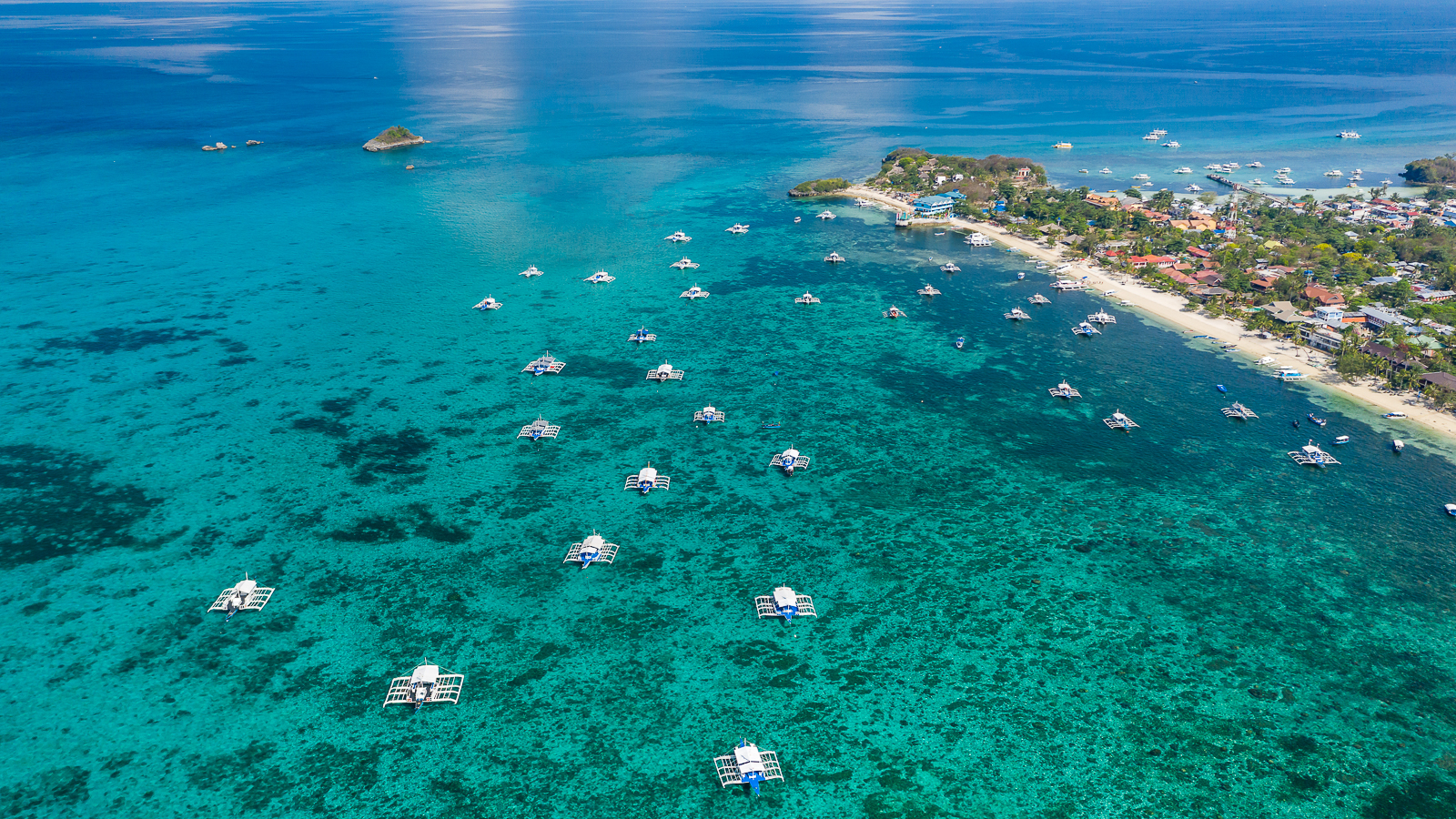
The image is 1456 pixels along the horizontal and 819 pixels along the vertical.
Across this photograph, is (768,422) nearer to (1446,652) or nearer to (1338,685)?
(1338,685)

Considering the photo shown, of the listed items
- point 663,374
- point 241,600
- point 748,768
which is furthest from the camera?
point 663,374

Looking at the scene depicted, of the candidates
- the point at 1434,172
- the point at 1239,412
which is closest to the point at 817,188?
the point at 1239,412

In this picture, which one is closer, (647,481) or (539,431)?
(647,481)

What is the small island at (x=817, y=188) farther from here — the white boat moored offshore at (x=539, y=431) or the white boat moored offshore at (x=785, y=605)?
the white boat moored offshore at (x=785, y=605)

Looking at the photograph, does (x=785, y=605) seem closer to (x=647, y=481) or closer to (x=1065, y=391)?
(x=647, y=481)

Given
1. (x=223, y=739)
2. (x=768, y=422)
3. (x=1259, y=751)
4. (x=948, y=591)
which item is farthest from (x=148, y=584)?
(x=1259, y=751)

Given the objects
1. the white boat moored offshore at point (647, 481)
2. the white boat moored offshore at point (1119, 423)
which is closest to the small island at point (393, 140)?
the white boat moored offshore at point (647, 481)

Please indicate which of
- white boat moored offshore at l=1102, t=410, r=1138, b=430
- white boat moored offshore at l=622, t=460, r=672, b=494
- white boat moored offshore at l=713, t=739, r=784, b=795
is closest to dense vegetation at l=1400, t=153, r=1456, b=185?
white boat moored offshore at l=1102, t=410, r=1138, b=430
